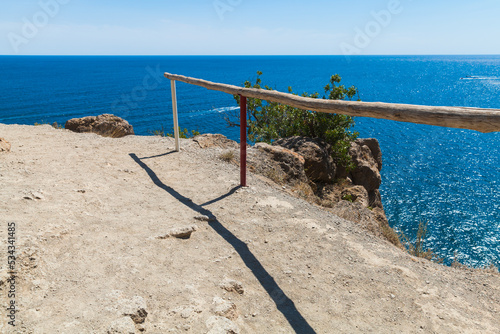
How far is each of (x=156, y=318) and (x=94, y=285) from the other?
76 centimetres

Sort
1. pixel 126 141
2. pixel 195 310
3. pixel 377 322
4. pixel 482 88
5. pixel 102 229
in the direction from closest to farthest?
pixel 195 310, pixel 377 322, pixel 102 229, pixel 126 141, pixel 482 88

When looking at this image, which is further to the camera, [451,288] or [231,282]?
[451,288]

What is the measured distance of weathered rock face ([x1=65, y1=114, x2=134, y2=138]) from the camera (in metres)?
11.9

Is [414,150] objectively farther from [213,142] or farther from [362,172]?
[213,142]

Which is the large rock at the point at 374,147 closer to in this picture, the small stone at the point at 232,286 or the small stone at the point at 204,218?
the small stone at the point at 204,218

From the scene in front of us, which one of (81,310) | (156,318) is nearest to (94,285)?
(81,310)

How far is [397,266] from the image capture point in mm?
4121

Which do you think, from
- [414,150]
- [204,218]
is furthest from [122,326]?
[414,150]

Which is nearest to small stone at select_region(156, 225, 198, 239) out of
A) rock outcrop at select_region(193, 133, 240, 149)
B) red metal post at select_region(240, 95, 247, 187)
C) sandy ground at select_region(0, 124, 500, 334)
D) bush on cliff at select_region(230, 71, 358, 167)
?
sandy ground at select_region(0, 124, 500, 334)

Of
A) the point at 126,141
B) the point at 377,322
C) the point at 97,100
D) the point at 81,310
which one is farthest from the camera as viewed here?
the point at 97,100

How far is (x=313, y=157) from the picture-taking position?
976 cm

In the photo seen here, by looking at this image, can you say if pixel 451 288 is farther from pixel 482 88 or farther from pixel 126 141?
pixel 482 88

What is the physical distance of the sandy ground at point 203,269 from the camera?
2.85 metres

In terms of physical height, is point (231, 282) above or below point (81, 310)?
below
